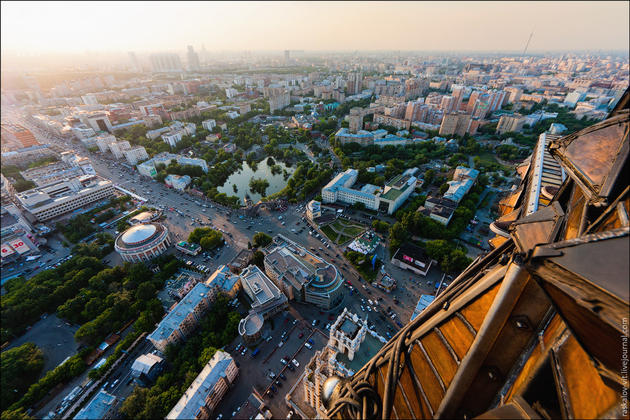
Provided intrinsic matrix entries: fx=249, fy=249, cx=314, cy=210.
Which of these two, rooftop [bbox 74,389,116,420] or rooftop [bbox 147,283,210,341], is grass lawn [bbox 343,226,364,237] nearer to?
rooftop [bbox 147,283,210,341]

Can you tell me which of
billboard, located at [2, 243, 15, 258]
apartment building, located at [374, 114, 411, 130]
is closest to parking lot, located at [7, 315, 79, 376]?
billboard, located at [2, 243, 15, 258]

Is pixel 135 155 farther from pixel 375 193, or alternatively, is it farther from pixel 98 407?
pixel 375 193

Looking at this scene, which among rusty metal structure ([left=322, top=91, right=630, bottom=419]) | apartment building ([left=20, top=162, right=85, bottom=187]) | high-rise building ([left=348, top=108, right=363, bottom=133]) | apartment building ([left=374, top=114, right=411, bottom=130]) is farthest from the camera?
apartment building ([left=374, top=114, right=411, bottom=130])

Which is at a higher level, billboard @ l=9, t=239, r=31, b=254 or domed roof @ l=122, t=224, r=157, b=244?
domed roof @ l=122, t=224, r=157, b=244

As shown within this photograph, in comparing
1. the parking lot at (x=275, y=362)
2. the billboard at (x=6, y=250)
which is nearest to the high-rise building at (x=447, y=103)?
the parking lot at (x=275, y=362)

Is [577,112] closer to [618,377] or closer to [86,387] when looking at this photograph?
[618,377]

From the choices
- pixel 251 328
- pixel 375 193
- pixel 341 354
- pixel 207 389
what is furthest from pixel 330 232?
pixel 207 389

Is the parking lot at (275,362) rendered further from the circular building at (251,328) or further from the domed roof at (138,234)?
the domed roof at (138,234)

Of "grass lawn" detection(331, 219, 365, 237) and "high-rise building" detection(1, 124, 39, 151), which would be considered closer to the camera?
"grass lawn" detection(331, 219, 365, 237)
